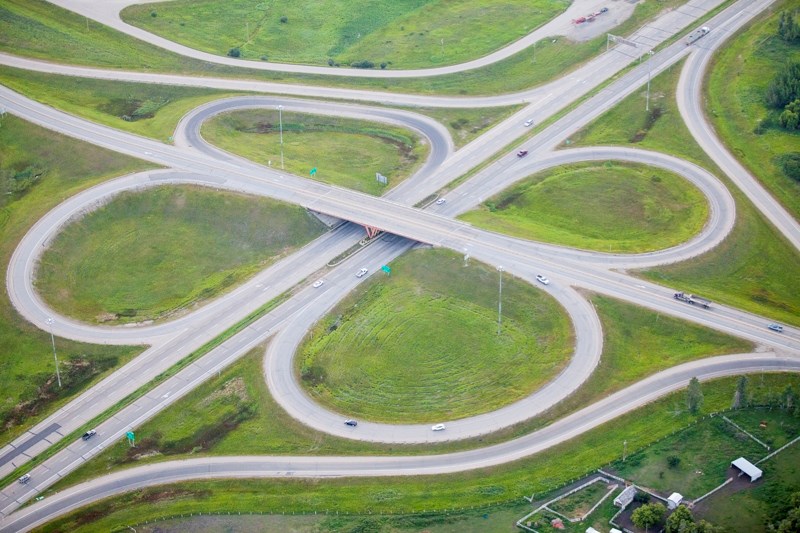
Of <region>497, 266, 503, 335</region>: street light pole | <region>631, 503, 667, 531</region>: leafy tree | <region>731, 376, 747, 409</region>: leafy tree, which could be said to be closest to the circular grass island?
<region>497, 266, 503, 335</region>: street light pole

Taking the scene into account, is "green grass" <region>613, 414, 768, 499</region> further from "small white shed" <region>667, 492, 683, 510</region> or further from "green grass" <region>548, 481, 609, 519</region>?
"green grass" <region>548, 481, 609, 519</region>

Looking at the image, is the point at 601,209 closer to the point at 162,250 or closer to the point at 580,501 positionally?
the point at 580,501

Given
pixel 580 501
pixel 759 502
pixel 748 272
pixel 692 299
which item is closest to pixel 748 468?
pixel 759 502

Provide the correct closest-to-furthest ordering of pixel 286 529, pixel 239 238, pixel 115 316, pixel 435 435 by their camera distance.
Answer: pixel 286 529 < pixel 435 435 < pixel 115 316 < pixel 239 238

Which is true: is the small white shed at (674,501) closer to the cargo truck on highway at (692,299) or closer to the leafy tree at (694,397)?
the leafy tree at (694,397)

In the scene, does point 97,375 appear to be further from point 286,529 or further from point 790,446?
point 790,446

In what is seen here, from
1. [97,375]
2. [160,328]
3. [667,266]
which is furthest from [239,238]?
[667,266]
